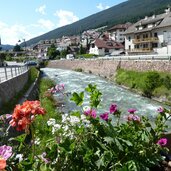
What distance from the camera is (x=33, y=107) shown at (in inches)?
128

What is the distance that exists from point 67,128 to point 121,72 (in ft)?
135

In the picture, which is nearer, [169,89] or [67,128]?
[67,128]

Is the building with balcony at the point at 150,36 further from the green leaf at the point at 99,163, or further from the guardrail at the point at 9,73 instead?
the green leaf at the point at 99,163

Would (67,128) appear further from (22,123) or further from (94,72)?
(94,72)

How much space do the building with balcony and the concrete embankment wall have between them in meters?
7.66

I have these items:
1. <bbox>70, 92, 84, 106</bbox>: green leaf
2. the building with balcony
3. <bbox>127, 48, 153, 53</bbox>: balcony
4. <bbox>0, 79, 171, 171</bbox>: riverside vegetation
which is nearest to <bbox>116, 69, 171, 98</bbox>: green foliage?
the building with balcony

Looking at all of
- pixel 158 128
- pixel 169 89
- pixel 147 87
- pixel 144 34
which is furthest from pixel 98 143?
pixel 144 34

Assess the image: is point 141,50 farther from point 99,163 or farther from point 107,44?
point 99,163

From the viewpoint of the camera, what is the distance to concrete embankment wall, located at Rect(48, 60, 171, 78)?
1449 inches

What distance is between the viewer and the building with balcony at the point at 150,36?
55.9 meters

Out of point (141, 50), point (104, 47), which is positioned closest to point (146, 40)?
point (141, 50)

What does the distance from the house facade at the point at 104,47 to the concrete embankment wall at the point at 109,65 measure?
14.2m

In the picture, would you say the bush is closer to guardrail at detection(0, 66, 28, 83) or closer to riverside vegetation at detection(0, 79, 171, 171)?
guardrail at detection(0, 66, 28, 83)

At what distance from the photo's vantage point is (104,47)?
88438mm
